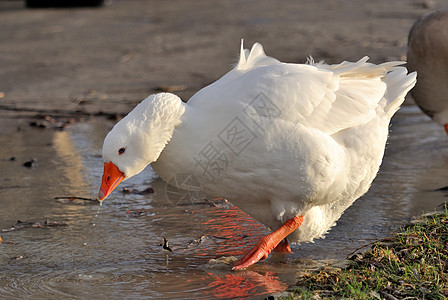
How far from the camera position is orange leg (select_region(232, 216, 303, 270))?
4.41 meters

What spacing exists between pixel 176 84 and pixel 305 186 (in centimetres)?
574

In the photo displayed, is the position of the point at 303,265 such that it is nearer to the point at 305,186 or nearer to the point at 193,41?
the point at 305,186

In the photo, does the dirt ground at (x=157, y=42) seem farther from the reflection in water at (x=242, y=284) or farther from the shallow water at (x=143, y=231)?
the reflection in water at (x=242, y=284)

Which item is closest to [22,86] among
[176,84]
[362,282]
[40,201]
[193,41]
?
[176,84]

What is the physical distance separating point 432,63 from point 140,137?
433 cm

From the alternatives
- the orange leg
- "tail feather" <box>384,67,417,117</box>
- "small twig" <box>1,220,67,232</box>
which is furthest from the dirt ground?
the orange leg

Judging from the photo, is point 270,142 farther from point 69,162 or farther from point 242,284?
point 69,162

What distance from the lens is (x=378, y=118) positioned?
4766 millimetres

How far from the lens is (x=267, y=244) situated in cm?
448

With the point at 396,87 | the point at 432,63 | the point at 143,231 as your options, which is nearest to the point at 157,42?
the point at 432,63

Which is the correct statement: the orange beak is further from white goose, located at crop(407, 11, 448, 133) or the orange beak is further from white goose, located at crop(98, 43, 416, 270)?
white goose, located at crop(407, 11, 448, 133)

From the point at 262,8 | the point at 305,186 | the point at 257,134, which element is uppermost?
the point at 257,134

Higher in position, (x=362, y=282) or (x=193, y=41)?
(x=362, y=282)

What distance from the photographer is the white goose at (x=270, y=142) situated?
13.7 ft
